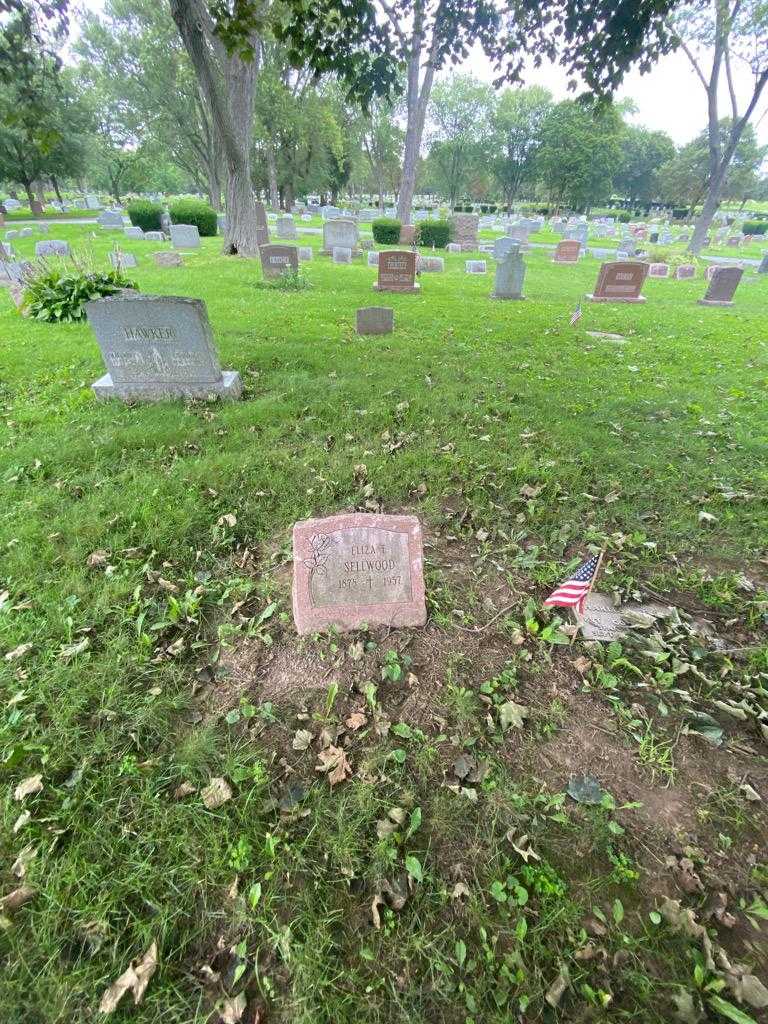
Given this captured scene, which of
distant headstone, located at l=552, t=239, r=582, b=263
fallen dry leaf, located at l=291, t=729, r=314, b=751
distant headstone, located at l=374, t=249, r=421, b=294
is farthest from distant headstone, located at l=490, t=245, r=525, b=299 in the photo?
fallen dry leaf, located at l=291, t=729, r=314, b=751

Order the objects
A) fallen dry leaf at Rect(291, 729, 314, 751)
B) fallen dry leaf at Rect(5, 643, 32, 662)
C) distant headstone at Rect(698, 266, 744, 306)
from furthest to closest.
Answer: distant headstone at Rect(698, 266, 744, 306) < fallen dry leaf at Rect(5, 643, 32, 662) < fallen dry leaf at Rect(291, 729, 314, 751)

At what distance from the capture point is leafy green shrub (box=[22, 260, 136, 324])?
26.9 ft

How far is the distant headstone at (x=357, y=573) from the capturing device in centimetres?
261

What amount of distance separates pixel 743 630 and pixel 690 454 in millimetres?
2432

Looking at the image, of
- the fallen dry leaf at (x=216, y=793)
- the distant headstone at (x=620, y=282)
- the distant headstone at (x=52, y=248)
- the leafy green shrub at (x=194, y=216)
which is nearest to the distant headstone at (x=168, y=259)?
the distant headstone at (x=52, y=248)

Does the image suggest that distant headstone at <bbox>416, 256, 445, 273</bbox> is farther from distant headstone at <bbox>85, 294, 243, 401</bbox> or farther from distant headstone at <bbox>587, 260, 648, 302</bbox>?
distant headstone at <bbox>85, 294, 243, 401</bbox>

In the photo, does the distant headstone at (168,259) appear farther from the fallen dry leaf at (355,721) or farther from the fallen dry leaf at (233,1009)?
the fallen dry leaf at (233,1009)

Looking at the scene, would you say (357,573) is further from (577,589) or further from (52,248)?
(52,248)

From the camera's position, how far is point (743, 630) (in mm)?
2721

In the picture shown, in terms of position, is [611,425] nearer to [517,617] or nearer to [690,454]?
[690,454]

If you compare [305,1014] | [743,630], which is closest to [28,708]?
[305,1014]

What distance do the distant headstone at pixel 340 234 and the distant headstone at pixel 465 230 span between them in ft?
22.2

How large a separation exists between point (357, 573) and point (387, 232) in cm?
2422

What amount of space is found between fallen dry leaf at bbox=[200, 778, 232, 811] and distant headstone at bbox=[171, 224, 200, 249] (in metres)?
21.6
